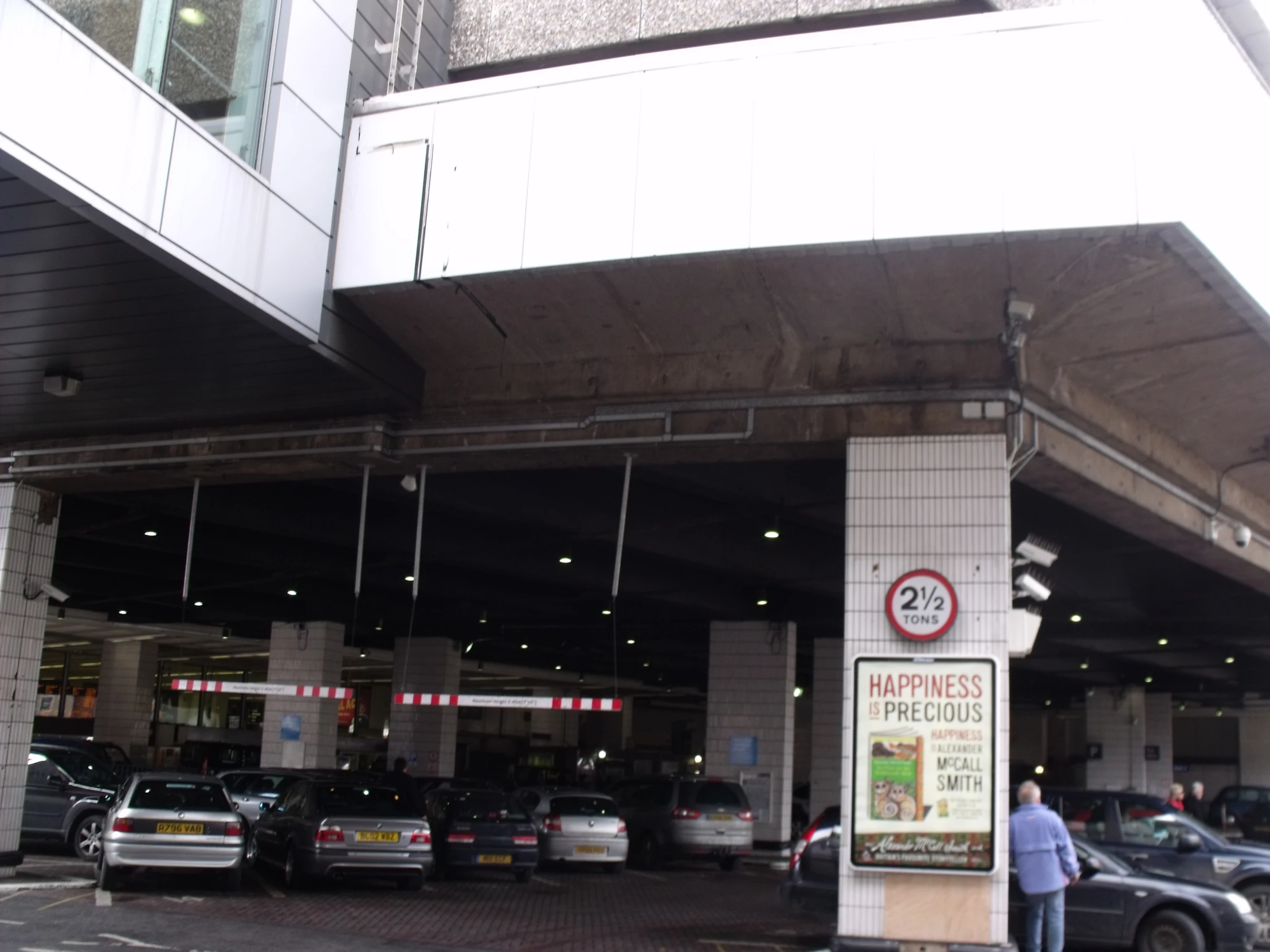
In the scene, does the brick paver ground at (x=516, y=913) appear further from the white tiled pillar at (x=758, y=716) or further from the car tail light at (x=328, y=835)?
the white tiled pillar at (x=758, y=716)

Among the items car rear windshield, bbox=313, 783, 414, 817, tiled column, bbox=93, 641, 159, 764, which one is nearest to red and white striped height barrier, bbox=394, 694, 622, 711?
car rear windshield, bbox=313, 783, 414, 817

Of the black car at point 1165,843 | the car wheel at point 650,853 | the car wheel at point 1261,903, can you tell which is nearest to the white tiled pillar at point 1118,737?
the car wheel at point 650,853

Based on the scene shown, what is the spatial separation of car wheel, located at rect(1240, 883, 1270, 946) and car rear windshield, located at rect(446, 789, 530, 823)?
899 centimetres

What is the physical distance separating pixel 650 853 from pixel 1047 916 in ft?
38.2

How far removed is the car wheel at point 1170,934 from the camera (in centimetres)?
1136

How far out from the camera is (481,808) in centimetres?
1703

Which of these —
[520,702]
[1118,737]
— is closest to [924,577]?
[520,702]

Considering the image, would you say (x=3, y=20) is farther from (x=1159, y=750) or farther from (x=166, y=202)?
(x=1159, y=750)

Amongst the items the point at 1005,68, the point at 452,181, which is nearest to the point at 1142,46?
the point at 1005,68

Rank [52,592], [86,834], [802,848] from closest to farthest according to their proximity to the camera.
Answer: [802,848] → [52,592] → [86,834]

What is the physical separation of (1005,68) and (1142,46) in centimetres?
91

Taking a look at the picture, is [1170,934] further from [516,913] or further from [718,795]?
[718,795]

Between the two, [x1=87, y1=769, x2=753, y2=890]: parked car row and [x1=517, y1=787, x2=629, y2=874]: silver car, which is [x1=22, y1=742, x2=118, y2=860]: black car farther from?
[x1=517, y1=787, x2=629, y2=874]: silver car

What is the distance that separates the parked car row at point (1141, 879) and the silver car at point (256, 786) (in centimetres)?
990
